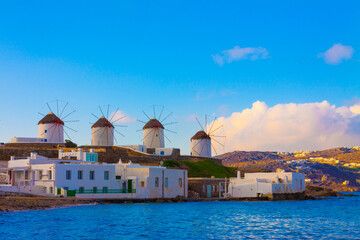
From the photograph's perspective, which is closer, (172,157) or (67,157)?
(67,157)

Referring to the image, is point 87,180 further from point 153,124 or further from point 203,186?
point 153,124

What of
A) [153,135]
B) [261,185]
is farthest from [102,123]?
[261,185]

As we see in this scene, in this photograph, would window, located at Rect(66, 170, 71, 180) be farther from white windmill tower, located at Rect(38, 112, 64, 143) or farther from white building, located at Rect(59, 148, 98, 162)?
white windmill tower, located at Rect(38, 112, 64, 143)

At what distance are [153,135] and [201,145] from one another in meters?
11.0

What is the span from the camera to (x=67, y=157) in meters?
63.1

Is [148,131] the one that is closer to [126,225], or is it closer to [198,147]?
[198,147]

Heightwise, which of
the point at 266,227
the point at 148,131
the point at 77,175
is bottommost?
the point at 266,227

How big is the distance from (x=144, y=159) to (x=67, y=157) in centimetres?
1946

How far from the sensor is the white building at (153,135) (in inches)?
3861

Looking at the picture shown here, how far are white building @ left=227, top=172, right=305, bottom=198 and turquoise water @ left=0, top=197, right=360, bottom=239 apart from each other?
25406 mm

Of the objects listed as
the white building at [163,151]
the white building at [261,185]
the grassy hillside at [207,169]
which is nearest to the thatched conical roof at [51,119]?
the white building at [163,151]

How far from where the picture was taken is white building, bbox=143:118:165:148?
9806cm

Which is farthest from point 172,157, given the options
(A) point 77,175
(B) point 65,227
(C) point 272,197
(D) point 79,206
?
(B) point 65,227


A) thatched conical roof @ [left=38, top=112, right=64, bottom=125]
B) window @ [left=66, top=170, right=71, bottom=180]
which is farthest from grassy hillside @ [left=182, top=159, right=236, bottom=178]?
window @ [left=66, top=170, right=71, bottom=180]
